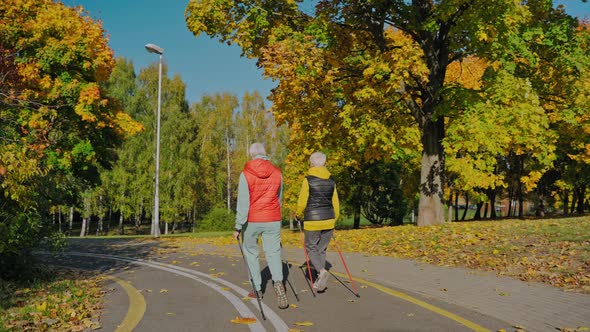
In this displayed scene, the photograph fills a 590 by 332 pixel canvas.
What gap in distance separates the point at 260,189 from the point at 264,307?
1530mm

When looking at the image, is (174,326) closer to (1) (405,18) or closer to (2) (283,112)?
(2) (283,112)

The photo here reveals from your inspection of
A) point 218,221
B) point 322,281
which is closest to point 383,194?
point 218,221

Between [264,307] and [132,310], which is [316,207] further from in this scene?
[132,310]

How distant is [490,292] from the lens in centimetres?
703

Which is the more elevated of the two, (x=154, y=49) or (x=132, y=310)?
(x=154, y=49)

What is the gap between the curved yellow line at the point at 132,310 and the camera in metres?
5.43

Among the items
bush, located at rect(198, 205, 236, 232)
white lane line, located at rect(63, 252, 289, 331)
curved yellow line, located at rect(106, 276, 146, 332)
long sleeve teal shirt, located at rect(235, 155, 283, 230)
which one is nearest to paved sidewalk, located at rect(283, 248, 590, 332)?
white lane line, located at rect(63, 252, 289, 331)

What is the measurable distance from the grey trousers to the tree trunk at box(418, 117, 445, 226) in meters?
9.86

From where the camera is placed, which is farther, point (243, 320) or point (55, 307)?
point (55, 307)

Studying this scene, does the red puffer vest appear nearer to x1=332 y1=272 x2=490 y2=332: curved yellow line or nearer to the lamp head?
x1=332 y1=272 x2=490 y2=332: curved yellow line

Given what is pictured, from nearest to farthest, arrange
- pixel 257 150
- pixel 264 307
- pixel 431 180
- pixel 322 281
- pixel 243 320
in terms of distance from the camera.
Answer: pixel 243 320
pixel 264 307
pixel 257 150
pixel 322 281
pixel 431 180

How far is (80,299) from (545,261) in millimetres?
7881

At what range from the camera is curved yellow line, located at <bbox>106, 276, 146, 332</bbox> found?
5434 millimetres

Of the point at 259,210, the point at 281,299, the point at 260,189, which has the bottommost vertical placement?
the point at 281,299
